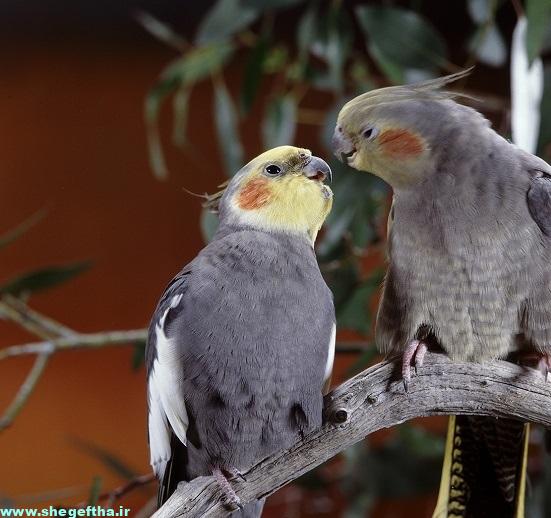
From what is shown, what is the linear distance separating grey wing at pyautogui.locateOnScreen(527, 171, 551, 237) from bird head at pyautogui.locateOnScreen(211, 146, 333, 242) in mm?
169

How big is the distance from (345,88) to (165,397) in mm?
668

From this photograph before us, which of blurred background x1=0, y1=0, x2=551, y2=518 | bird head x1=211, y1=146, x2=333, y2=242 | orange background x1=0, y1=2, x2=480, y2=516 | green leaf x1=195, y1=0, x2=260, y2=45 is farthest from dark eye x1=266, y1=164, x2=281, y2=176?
green leaf x1=195, y1=0, x2=260, y2=45

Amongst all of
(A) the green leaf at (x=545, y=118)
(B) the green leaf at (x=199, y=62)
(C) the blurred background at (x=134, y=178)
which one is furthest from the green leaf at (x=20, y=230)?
(A) the green leaf at (x=545, y=118)

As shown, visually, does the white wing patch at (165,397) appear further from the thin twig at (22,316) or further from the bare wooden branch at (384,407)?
the thin twig at (22,316)

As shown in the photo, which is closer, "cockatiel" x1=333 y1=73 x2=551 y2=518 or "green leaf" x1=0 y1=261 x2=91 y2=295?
"cockatiel" x1=333 y1=73 x2=551 y2=518

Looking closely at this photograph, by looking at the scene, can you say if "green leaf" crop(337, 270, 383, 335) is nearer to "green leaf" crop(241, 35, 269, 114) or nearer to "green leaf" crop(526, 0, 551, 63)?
A: "green leaf" crop(241, 35, 269, 114)

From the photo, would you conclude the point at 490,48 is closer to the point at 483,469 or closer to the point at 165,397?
the point at 483,469

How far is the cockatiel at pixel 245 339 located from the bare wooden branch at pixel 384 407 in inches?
0.5

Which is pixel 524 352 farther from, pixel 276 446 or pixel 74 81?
pixel 74 81

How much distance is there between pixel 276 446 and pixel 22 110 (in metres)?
0.44

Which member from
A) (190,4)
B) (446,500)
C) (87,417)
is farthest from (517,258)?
(190,4)

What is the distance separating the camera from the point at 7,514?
0.60m

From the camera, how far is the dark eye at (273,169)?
515 mm

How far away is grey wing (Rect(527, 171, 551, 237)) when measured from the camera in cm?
60
